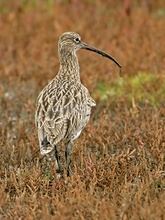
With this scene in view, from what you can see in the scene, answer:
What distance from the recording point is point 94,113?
368 inches

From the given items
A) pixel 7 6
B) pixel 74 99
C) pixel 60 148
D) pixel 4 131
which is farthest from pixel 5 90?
pixel 7 6

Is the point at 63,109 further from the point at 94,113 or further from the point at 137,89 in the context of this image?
the point at 137,89

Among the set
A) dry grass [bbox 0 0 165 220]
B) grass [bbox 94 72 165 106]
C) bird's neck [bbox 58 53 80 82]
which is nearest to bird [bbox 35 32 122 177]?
bird's neck [bbox 58 53 80 82]

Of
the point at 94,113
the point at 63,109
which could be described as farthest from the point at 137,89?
the point at 63,109

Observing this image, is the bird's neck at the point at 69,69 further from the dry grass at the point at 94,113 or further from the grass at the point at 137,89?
the grass at the point at 137,89

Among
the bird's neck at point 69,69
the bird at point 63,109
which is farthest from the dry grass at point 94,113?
the bird's neck at point 69,69

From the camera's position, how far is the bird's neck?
738 centimetres

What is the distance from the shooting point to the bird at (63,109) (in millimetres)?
6570

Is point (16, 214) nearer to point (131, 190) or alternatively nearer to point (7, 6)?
point (131, 190)

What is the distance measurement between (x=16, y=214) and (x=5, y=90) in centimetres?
511

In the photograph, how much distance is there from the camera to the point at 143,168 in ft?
22.1

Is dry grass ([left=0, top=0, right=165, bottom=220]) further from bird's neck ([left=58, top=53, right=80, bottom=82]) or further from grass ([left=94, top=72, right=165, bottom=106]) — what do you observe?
bird's neck ([left=58, top=53, right=80, bottom=82])

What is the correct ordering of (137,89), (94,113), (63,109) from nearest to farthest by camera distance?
(63,109) → (94,113) → (137,89)

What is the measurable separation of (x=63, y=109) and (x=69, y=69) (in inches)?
31.1
